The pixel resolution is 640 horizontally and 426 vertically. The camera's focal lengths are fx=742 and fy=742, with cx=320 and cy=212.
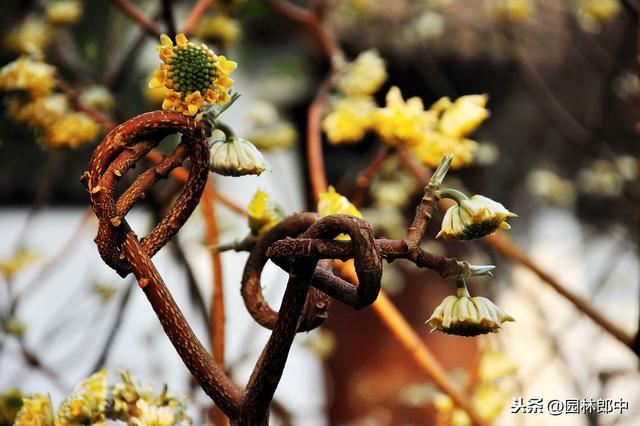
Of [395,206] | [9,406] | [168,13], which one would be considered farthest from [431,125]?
[395,206]

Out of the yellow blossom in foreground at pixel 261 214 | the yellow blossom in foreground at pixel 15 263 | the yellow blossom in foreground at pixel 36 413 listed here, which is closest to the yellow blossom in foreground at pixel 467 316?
the yellow blossom in foreground at pixel 261 214

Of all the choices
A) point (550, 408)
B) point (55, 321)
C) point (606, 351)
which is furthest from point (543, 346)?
point (550, 408)

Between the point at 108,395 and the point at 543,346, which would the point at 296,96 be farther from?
the point at 108,395

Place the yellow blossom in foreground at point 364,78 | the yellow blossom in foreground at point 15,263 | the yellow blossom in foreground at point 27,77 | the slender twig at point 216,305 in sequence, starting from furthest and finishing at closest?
1. the yellow blossom in foreground at point 15,263
2. the yellow blossom in foreground at point 364,78
3. the yellow blossom in foreground at point 27,77
4. the slender twig at point 216,305

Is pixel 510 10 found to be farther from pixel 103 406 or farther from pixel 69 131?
pixel 103 406

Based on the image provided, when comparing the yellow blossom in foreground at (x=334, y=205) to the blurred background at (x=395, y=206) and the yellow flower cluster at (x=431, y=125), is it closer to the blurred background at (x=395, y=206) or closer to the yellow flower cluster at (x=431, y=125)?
the yellow flower cluster at (x=431, y=125)

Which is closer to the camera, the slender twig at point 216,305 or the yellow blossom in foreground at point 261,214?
the yellow blossom in foreground at point 261,214
